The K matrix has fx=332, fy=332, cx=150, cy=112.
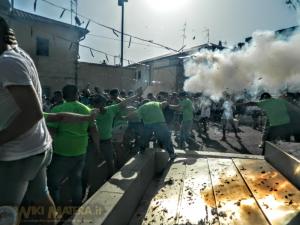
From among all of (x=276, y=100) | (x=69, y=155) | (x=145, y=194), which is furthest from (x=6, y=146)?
(x=276, y=100)

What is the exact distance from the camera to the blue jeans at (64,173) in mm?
4477

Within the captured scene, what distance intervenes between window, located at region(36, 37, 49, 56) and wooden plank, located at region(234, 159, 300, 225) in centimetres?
2194

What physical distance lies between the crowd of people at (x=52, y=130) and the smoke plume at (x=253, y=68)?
141 inches

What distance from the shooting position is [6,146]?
7.03 ft

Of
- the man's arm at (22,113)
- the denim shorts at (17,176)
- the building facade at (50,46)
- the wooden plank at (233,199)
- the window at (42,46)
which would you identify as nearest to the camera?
the man's arm at (22,113)

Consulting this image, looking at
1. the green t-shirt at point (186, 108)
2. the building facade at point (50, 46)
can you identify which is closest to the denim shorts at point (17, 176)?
the green t-shirt at point (186, 108)

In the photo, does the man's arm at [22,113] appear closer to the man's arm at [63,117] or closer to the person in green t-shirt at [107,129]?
the man's arm at [63,117]

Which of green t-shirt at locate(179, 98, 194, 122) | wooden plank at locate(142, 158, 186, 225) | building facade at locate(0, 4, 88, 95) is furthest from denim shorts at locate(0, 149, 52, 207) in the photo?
building facade at locate(0, 4, 88, 95)

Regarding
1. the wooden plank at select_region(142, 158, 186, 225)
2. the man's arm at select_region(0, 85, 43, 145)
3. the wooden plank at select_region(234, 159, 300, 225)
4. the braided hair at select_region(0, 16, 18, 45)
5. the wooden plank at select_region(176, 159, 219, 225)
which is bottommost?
the wooden plank at select_region(142, 158, 186, 225)

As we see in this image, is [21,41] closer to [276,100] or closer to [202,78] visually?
[202,78]

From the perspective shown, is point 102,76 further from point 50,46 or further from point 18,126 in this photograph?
point 18,126

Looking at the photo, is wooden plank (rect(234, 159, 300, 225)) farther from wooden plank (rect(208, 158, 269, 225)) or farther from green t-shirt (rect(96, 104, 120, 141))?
green t-shirt (rect(96, 104, 120, 141))

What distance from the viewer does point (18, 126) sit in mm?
2043

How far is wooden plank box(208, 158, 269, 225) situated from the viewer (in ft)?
13.8
